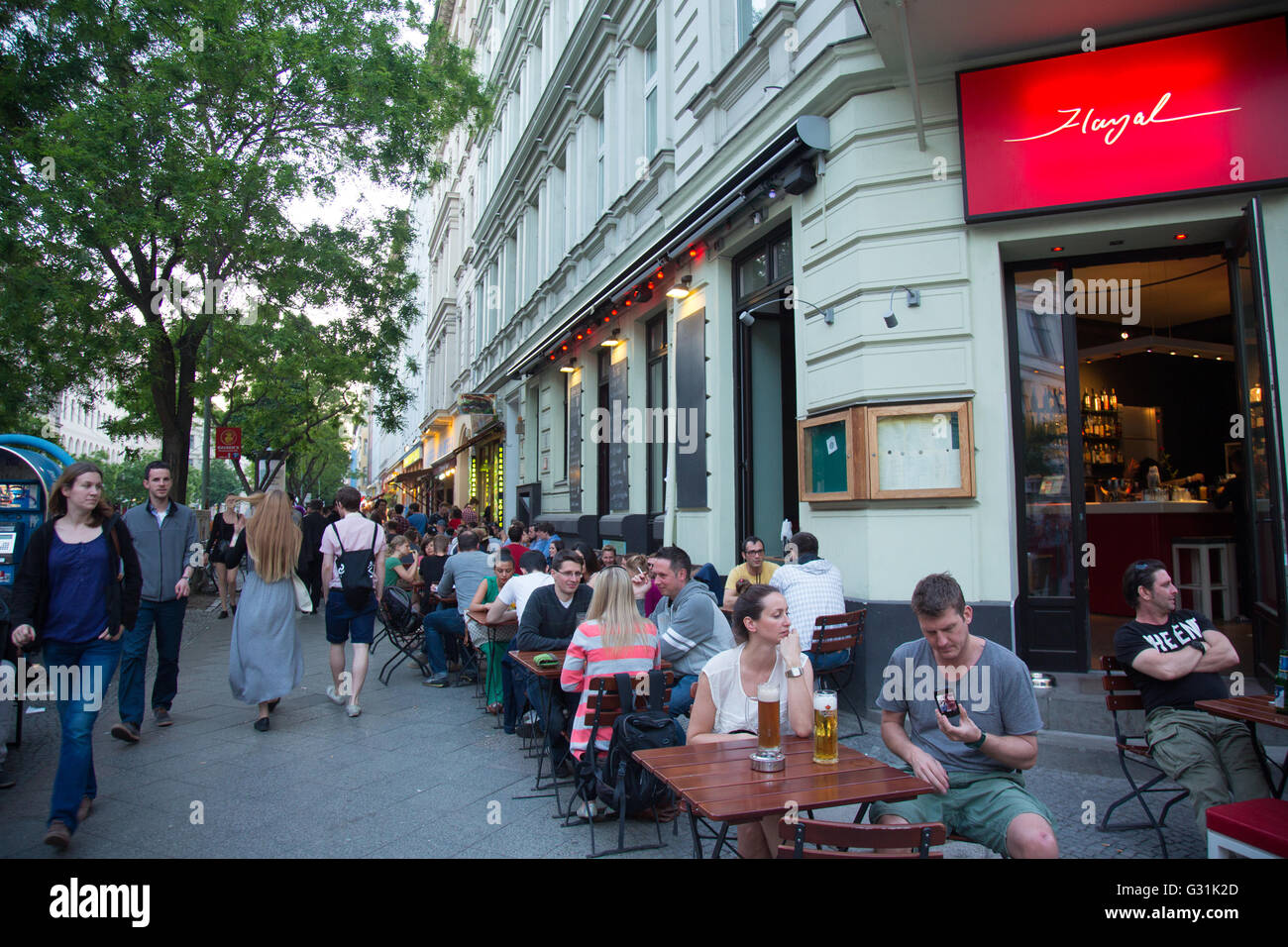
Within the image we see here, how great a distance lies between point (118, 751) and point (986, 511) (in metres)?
6.91

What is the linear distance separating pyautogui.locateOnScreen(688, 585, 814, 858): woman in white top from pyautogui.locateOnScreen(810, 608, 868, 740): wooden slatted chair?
2254mm

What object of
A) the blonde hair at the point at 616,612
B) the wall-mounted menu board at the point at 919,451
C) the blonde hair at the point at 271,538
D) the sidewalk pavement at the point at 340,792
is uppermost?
the wall-mounted menu board at the point at 919,451

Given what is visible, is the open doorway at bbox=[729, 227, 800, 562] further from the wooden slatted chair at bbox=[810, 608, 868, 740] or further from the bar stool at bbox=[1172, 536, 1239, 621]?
the bar stool at bbox=[1172, 536, 1239, 621]

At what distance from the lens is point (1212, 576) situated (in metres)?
8.63

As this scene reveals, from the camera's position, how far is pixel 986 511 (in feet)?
21.5

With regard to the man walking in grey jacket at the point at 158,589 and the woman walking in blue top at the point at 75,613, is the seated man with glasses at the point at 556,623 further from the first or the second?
the man walking in grey jacket at the point at 158,589

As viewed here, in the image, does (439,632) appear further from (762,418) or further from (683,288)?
(683,288)

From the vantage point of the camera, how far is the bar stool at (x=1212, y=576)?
8531 millimetres

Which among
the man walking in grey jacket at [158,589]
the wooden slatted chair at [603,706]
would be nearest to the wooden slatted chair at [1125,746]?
the wooden slatted chair at [603,706]

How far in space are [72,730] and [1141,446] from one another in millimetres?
12038

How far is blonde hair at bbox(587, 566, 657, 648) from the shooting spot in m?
4.50

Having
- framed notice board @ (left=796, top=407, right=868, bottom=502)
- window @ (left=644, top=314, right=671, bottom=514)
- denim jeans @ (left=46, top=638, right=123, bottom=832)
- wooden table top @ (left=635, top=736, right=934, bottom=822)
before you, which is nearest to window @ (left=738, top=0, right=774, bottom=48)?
window @ (left=644, top=314, right=671, bottom=514)

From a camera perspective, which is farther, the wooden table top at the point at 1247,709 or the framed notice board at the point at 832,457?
the framed notice board at the point at 832,457
